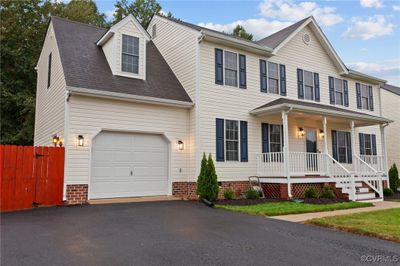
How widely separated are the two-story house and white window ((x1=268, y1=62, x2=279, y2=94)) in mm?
56

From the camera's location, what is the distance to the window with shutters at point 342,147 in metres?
16.4

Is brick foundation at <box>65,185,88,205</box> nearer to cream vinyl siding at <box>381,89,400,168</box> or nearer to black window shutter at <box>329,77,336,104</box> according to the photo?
black window shutter at <box>329,77,336,104</box>

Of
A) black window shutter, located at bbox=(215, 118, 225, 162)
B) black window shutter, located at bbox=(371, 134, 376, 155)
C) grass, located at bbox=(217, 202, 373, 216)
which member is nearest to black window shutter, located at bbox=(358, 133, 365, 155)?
black window shutter, located at bbox=(371, 134, 376, 155)

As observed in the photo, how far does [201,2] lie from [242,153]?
705 cm

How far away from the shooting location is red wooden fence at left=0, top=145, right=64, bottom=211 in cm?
876

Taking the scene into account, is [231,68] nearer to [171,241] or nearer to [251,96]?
[251,96]

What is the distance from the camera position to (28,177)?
9.14 meters

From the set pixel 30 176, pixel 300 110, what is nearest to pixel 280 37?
pixel 300 110

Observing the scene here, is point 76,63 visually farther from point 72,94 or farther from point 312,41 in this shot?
point 312,41

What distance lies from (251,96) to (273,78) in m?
1.64

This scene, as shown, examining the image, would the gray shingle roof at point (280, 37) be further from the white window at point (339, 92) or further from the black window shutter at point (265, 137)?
the white window at point (339, 92)

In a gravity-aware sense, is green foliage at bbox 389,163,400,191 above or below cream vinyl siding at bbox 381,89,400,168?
below

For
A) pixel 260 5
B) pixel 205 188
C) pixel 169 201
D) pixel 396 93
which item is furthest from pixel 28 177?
pixel 396 93

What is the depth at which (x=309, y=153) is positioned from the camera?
12.8 metres
